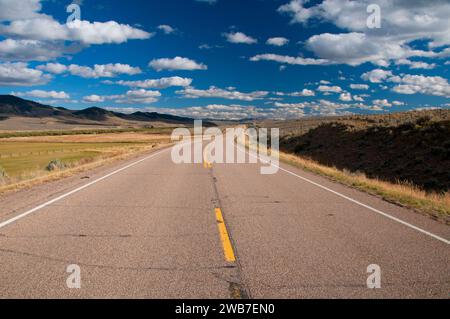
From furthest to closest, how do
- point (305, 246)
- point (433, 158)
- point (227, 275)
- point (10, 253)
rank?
1. point (433, 158)
2. point (305, 246)
3. point (10, 253)
4. point (227, 275)

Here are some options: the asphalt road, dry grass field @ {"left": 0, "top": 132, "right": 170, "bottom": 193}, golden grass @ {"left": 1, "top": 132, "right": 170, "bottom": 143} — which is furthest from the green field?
golden grass @ {"left": 1, "top": 132, "right": 170, "bottom": 143}

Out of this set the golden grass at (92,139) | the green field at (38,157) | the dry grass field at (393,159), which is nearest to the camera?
the dry grass field at (393,159)

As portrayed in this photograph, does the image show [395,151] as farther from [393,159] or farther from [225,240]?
[225,240]

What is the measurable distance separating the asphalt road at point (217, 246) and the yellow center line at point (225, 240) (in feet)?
0.05

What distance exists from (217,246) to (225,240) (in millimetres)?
370

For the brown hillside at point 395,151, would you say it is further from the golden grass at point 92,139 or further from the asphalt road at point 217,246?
the golden grass at point 92,139

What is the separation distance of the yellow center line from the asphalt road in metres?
0.02

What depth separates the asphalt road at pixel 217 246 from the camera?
4621mm

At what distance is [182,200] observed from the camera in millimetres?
10477

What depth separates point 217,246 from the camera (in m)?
6.25

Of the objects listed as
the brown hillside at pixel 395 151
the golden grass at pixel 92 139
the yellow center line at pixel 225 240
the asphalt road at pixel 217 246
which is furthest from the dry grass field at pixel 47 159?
the golden grass at pixel 92 139
